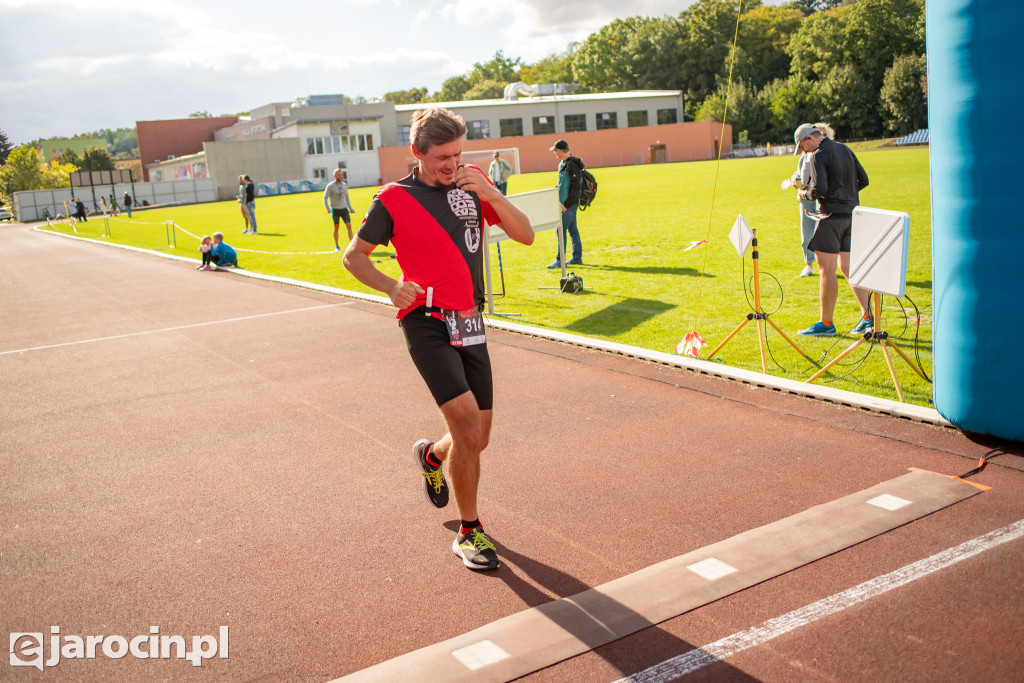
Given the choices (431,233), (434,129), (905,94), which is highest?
(905,94)

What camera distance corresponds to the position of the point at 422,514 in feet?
16.8

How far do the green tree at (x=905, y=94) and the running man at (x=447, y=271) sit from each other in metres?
69.8

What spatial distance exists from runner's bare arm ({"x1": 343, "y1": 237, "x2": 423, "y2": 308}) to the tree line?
4777cm

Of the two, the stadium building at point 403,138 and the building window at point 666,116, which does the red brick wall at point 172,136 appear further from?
the building window at point 666,116

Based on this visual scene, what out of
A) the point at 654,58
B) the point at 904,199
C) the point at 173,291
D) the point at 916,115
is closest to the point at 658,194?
the point at 904,199

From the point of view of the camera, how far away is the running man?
409 centimetres

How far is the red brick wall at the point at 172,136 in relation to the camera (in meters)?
107

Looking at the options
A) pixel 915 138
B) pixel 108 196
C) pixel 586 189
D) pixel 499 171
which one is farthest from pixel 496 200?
pixel 108 196

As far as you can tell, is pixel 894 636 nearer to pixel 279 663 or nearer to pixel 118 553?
pixel 279 663

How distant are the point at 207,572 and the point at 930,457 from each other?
175 inches

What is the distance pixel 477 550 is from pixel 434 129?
2137 mm

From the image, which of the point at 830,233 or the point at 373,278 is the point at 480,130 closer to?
the point at 830,233

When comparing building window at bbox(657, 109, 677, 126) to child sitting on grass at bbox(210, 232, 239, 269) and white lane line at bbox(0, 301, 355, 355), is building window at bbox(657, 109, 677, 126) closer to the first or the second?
child sitting on grass at bbox(210, 232, 239, 269)

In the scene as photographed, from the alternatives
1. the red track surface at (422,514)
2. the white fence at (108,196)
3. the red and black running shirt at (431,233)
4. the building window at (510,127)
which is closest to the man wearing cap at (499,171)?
the red track surface at (422,514)
